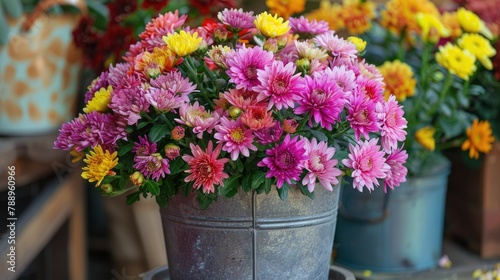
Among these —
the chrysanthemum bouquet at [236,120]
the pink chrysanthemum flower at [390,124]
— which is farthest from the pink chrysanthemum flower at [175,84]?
the pink chrysanthemum flower at [390,124]

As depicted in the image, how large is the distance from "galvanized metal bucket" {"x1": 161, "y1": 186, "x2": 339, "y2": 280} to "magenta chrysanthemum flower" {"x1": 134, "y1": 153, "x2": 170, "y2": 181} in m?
0.07

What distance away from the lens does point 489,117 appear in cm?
141

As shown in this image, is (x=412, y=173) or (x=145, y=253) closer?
(x=412, y=173)

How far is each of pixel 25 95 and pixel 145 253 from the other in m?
0.51

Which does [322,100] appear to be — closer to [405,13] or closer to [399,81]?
[399,81]

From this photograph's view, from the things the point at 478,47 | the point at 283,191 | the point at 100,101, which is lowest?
the point at 283,191

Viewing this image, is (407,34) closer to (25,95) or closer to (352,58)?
(352,58)

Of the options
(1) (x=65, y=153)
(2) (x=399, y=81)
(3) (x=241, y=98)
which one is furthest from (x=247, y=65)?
(1) (x=65, y=153)

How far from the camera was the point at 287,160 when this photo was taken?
718 mm

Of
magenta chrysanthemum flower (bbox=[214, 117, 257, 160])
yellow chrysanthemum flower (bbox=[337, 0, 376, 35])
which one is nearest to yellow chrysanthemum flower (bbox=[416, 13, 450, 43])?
yellow chrysanthemum flower (bbox=[337, 0, 376, 35])

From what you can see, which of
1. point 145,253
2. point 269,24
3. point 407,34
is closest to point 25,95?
point 145,253

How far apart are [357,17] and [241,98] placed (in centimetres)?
66

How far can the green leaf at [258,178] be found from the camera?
73 centimetres

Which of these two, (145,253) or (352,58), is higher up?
(352,58)
